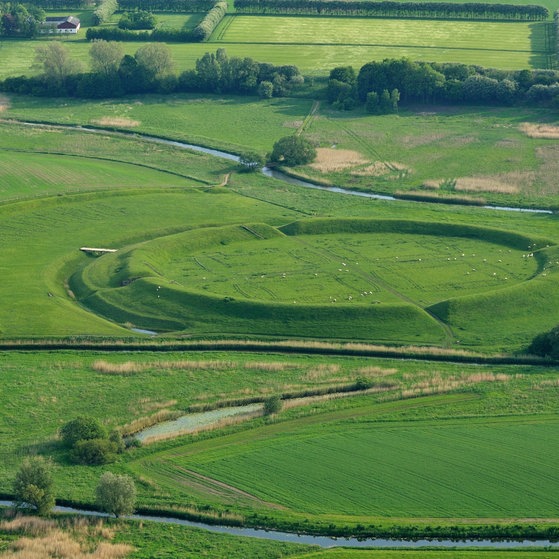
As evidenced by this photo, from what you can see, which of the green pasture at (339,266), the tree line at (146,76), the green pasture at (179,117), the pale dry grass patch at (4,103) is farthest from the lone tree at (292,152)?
the pale dry grass patch at (4,103)

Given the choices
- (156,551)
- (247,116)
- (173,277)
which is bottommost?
(156,551)

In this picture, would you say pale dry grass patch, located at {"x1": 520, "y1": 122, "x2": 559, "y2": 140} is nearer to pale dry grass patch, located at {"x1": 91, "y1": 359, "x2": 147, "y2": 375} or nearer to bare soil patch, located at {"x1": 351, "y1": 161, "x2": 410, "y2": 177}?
bare soil patch, located at {"x1": 351, "y1": 161, "x2": 410, "y2": 177}

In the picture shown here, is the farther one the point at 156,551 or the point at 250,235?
the point at 250,235

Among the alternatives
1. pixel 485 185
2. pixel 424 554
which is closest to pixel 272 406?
pixel 424 554

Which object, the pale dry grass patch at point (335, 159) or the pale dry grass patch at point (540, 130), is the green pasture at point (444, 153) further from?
the pale dry grass patch at point (540, 130)

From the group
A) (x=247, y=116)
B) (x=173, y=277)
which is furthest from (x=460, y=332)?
(x=247, y=116)

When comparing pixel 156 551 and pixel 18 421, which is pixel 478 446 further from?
pixel 18 421

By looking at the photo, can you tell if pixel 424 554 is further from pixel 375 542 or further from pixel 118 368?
pixel 118 368
